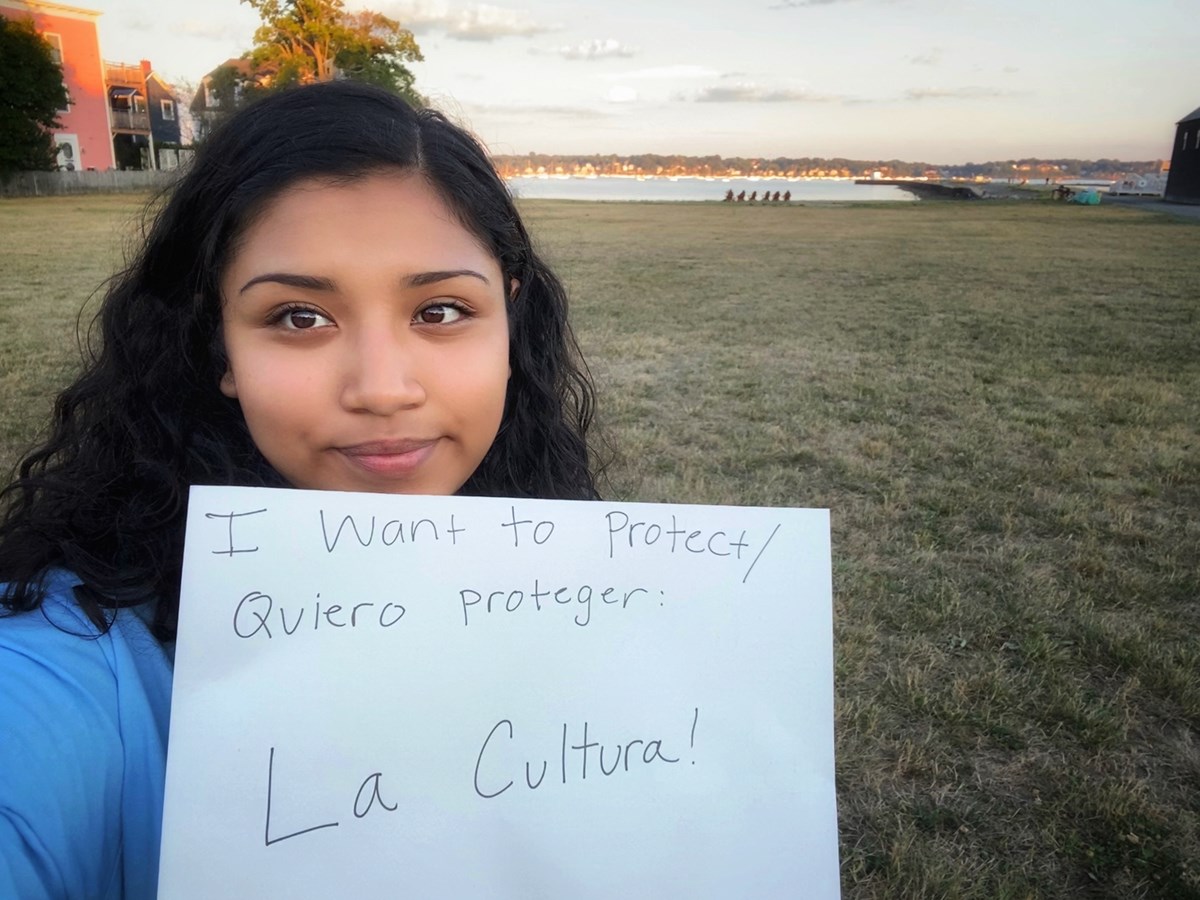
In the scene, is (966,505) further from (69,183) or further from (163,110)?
(163,110)

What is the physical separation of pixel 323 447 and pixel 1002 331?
28.4 feet

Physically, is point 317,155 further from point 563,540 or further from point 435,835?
point 435,835

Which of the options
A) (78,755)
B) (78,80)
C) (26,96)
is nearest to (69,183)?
(26,96)

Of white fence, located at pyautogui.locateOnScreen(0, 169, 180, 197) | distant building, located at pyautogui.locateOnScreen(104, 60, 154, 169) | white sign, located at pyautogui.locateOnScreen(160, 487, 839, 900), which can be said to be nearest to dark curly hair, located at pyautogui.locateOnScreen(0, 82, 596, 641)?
white sign, located at pyautogui.locateOnScreen(160, 487, 839, 900)

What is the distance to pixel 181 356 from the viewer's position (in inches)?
53.2

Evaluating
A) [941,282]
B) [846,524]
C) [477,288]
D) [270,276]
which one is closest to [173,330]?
[270,276]

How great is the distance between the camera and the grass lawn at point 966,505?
7.10 ft

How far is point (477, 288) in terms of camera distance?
1190mm

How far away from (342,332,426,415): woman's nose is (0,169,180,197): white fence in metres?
23.7

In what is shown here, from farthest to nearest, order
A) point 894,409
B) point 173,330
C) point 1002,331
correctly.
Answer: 1. point 1002,331
2. point 894,409
3. point 173,330

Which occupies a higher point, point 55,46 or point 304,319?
point 55,46

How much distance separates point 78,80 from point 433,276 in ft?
110

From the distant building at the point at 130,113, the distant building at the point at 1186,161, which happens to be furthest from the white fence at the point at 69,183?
the distant building at the point at 1186,161

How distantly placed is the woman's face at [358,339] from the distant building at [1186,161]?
34.2 meters
